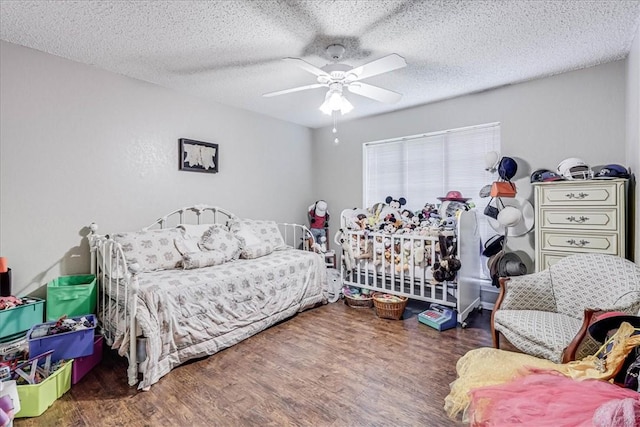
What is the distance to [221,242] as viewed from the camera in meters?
3.17

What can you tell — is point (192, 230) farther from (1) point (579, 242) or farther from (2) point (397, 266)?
(1) point (579, 242)

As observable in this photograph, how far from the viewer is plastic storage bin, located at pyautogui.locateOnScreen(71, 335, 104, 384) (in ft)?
6.74

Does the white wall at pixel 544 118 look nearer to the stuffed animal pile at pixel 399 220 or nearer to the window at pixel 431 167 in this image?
the window at pixel 431 167

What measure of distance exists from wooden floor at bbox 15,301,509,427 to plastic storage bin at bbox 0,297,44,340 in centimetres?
57

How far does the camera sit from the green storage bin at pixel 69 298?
235 centimetres

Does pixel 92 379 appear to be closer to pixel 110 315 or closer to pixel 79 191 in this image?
pixel 110 315

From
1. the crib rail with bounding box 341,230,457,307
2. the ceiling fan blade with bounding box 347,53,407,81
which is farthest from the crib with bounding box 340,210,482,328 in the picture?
the ceiling fan blade with bounding box 347,53,407,81

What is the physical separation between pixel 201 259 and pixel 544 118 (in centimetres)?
352

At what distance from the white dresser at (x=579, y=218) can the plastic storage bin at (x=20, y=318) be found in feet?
12.8

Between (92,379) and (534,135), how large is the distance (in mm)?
4228

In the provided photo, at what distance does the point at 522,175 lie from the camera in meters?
3.20

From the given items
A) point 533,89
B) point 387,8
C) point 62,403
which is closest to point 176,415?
point 62,403

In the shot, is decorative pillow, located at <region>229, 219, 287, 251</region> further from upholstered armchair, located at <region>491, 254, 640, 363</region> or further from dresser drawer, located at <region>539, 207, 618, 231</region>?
dresser drawer, located at <region>539, 207, 618, 231</region>

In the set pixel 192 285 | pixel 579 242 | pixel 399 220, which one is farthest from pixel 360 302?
pixel 579 242
